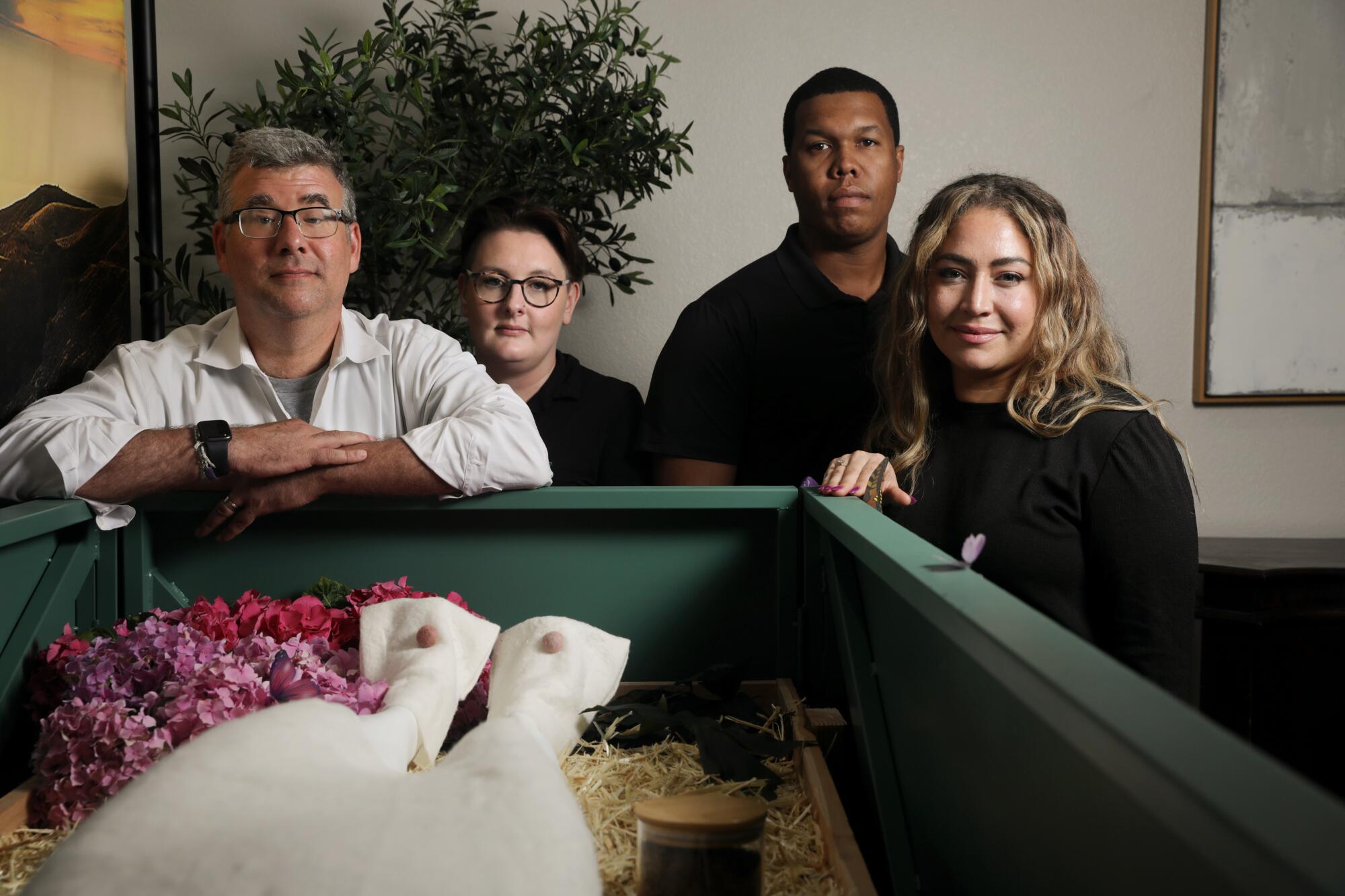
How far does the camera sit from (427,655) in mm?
1299

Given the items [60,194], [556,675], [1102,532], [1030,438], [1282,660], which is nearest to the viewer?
[556,675]

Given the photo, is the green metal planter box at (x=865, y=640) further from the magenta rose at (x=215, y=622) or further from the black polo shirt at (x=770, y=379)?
the black polo shirt at (x=770, y=379)

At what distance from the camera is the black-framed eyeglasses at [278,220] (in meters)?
1.99

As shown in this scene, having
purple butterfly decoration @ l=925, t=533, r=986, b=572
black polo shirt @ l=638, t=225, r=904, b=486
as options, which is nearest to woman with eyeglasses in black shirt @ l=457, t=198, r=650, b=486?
black polo shirt @ l=638, t=225, r=904, b=486

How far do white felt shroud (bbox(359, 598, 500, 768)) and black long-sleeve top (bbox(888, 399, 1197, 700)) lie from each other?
0.81 metres

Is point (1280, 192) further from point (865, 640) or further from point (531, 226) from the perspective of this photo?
point (865, 640)

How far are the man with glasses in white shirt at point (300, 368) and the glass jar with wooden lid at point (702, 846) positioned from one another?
889 mm

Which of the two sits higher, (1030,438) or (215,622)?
(1030,438)

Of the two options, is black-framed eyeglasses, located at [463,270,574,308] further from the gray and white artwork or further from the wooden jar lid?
the gray and white artwork

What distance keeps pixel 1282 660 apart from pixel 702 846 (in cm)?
243

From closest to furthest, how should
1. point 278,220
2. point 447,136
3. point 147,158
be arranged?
point 278,220, point 447,136, point 147,158

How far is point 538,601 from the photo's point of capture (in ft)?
5.66

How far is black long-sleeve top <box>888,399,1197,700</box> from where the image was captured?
1.54m

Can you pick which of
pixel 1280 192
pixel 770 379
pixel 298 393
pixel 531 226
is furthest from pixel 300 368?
pixel 1280 192
